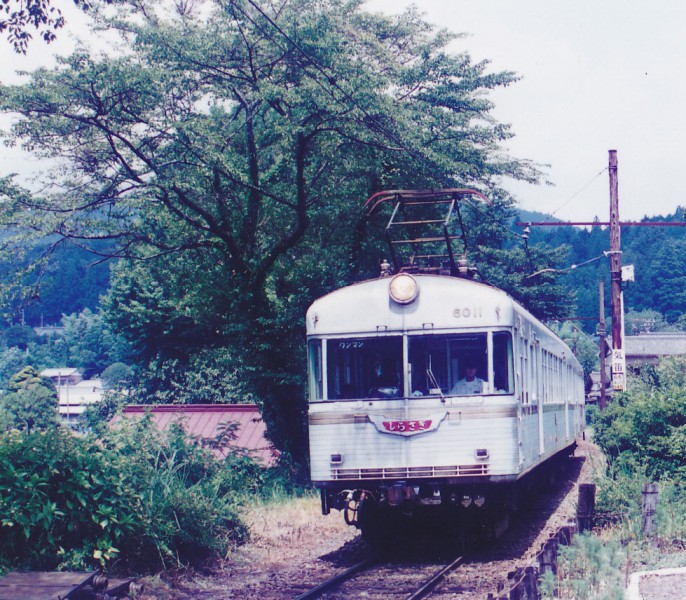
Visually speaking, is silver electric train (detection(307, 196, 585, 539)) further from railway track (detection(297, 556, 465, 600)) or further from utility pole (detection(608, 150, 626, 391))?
utility pole (detection(608, 150, 626, 391))

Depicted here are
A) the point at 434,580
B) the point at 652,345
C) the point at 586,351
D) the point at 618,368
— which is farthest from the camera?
the point at 586,351

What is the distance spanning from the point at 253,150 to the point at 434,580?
11129 millimetres

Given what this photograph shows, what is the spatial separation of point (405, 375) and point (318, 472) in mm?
1605

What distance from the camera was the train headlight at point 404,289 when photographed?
436 inches

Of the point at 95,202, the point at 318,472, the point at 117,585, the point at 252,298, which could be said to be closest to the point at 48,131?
the point at 95,202

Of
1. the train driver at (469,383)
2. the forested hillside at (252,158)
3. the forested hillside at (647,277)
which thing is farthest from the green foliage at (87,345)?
the train driver at (469,383)

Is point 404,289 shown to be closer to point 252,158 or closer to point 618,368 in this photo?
point 252,158

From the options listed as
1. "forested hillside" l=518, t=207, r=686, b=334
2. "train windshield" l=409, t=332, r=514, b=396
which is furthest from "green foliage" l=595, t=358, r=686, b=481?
"forested hillside" l=518, t=207, r=686, b=334

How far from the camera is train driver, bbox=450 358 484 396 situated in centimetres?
1088

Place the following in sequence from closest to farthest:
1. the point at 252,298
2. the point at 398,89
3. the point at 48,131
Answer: the point at 48,131 → the point at 252,298 → the point at 398,89

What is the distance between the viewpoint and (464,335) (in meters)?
11.0

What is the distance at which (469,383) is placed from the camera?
35.8 ft

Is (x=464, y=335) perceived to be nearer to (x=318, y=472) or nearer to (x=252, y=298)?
(x=318, y=472)

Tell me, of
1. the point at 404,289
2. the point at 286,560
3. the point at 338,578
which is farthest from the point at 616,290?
the point at 338,578
